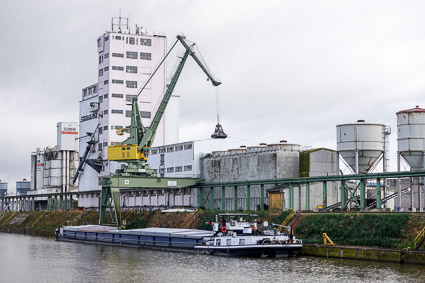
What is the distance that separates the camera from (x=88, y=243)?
79.4m

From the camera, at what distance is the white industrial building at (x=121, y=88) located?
11944cm

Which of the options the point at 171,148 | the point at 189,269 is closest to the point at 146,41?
the point at 171,148

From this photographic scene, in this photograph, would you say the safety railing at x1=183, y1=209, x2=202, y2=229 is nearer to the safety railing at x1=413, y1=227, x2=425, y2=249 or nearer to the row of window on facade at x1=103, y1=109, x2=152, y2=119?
the safety railing at x1=413, y1=227, x2=425, y2=249

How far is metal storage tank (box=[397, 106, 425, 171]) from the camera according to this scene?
64.2 meters

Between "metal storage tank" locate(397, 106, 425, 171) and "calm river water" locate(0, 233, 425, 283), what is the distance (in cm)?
1829

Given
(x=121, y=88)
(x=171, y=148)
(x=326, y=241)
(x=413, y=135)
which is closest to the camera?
(x=326, y=241)

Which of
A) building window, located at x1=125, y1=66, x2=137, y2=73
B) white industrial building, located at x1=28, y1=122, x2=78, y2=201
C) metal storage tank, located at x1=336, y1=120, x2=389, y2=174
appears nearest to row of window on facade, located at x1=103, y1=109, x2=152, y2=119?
building window, located at x1=125, y1=66, x2=137, y2=73

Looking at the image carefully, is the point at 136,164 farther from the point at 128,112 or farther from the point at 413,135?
the point at 413,135

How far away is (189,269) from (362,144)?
2689 cm

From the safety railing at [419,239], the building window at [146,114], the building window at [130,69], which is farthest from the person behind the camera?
the building window at [146,114]

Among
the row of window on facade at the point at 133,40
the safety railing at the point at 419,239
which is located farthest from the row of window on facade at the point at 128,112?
the safety railing at the point at 419,239

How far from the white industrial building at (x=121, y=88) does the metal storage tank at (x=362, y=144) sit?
181ft

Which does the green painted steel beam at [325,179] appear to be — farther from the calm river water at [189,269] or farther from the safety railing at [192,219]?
the calm river water at [189,269]

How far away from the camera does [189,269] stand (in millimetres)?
47844
